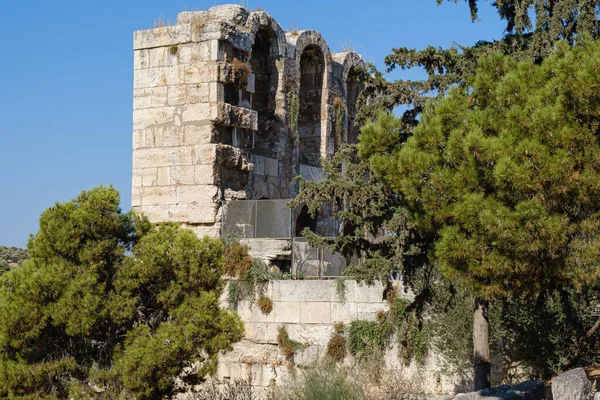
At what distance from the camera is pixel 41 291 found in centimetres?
1195

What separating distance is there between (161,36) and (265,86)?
2943 millimetres

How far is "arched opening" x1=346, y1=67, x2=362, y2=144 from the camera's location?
23.6 m

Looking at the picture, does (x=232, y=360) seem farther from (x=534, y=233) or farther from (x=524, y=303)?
(x=534, y=233)

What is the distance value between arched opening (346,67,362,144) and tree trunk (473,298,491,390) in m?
10.8

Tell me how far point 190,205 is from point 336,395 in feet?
23.3

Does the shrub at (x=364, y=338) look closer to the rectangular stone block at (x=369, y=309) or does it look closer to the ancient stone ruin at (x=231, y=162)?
the rectangular stone block at (x=369, y=309)

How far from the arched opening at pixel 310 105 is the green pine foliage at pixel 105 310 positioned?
9794 mm

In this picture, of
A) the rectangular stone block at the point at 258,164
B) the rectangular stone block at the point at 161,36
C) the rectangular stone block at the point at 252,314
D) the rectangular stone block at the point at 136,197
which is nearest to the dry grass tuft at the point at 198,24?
the rectangular stone block at the point at 161,36

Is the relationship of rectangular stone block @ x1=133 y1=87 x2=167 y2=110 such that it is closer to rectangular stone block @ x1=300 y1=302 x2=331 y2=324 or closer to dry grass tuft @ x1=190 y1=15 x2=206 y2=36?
dry grass tuft @ x1=190 y1=15 x2=206 y2=36

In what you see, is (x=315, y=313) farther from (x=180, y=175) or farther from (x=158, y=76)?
(x=158, y=76)

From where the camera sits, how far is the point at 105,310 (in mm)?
12016

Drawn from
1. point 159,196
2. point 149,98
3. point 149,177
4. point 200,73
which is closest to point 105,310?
point 159,196

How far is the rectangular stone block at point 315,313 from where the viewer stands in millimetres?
16109

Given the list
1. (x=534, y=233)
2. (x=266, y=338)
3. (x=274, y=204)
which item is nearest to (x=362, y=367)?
(x=266, y=338)
